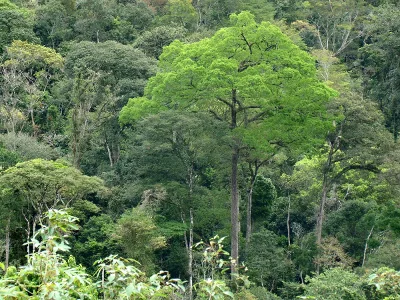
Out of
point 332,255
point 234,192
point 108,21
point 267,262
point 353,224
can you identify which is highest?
point 108,21

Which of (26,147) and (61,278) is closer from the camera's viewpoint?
(61,278)

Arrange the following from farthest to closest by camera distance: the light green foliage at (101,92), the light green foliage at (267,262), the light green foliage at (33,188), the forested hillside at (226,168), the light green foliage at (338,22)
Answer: the light green foliage at (338,22), the light green foliage at (101,92), the light green foliage at (267,262), the forested hillside at (226,168), the light green foliage at (33,188)

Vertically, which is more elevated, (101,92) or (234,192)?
(101,92)

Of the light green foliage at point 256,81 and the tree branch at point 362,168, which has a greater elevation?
the light green foliage at point 256,81

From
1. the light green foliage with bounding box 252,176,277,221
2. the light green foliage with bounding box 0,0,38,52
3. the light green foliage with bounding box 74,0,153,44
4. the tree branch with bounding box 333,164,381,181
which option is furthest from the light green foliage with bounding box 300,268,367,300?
the light green foliage with bounding box 74,0,153,44

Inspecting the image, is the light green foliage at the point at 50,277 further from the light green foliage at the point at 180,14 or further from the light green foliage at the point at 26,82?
the light green foliage at the point at 180,14

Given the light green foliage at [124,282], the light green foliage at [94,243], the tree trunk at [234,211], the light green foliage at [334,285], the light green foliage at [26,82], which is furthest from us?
the light green foliage at [26,82]

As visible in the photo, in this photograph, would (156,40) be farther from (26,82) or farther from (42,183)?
(42,183)

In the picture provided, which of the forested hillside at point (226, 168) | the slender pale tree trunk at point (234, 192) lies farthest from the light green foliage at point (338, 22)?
the slender pale tree trunk at point (234, 192)

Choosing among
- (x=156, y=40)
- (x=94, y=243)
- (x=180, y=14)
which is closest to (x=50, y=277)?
(x=94, y=243)

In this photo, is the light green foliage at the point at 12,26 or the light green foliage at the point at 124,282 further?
the light green foliage at the point at 12,26

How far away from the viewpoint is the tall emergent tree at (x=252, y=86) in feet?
60.3

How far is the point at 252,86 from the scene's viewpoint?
59.1 feet

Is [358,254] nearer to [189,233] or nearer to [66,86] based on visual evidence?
[189,233]
